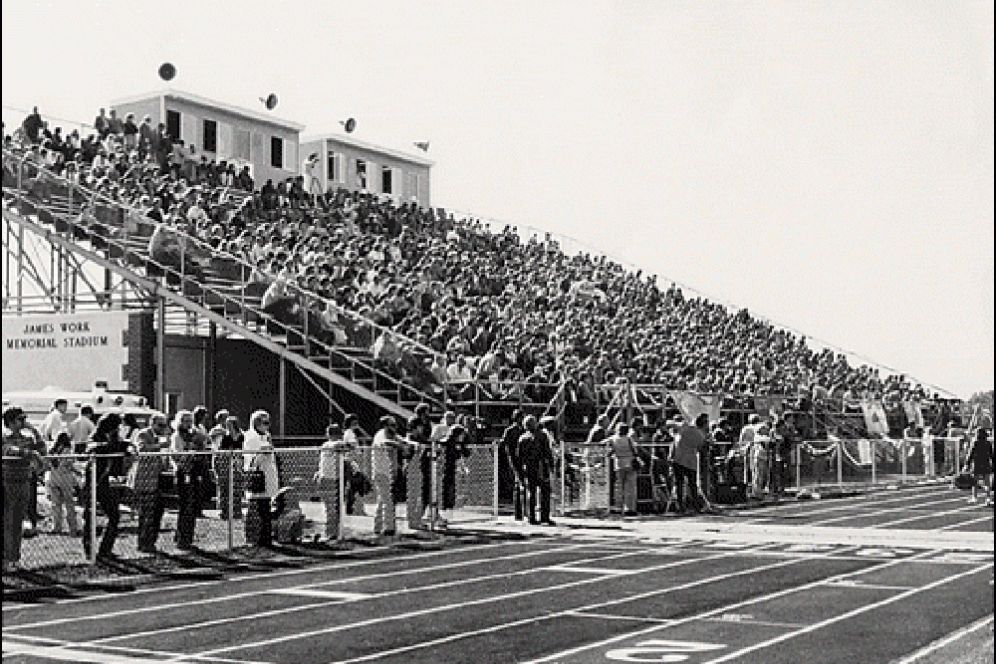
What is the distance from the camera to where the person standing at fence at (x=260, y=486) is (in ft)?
55.7

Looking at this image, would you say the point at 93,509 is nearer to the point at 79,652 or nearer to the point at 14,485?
the point at 14,485

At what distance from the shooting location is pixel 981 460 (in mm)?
25422

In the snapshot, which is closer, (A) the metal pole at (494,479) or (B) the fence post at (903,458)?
(A) the metal pole at (494,479)

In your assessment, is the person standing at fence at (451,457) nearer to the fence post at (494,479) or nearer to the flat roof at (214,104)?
the fence post at (494,479)

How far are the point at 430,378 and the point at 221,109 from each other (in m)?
20.4

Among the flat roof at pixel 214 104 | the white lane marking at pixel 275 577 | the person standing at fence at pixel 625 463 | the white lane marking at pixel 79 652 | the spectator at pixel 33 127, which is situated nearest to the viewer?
the white lane marking at pixel 79 652

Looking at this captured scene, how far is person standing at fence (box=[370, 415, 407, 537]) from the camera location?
18.7m

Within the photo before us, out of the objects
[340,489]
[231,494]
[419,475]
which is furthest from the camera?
[419,475]

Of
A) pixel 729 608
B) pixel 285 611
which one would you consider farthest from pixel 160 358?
pixel 729 608

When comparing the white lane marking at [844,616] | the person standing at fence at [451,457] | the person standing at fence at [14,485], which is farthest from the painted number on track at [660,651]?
the person standing at fence at [451,457]

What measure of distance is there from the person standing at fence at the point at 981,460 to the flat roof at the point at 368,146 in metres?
28.9

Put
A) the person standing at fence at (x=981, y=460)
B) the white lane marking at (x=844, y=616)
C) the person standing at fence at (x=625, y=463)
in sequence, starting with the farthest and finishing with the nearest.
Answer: the person standing at fence at (x=981, y=460)
the person standing at fence at (x=625, y=463)
the white lane marking at (x=844, y=616)

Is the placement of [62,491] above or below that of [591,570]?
above

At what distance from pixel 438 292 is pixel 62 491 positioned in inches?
610
